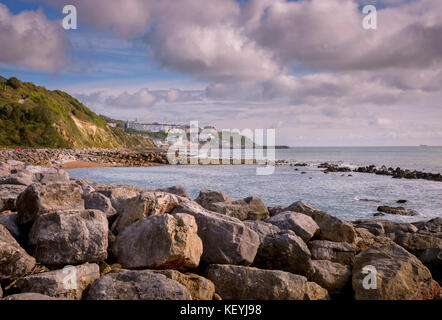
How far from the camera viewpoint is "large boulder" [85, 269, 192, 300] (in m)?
3.96

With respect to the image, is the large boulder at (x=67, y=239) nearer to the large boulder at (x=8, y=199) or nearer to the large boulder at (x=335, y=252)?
the large boulder at (x=8, y=199)

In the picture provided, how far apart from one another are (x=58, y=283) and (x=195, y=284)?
176cm

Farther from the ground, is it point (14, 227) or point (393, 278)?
point (14, 227)

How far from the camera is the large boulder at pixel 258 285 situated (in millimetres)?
4691

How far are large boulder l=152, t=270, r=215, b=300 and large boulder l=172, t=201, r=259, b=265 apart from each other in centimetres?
73

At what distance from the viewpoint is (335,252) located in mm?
6469

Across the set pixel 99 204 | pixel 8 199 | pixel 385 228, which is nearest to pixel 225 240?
pixel 99 204

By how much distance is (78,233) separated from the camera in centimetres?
465

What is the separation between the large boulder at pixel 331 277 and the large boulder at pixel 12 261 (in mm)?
4386

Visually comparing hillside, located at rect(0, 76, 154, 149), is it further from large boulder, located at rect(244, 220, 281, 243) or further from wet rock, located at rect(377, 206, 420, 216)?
large boulder, located at rect(244, 220, 281, 243)

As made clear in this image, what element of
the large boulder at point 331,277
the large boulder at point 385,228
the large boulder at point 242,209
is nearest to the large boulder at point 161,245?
the large boulder at point 331,277

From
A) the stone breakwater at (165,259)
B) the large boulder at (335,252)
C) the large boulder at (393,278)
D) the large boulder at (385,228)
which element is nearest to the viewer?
the stone breakwater at (165,259)

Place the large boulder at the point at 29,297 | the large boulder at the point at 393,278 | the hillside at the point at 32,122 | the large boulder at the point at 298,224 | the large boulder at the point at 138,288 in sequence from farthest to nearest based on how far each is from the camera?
1. the hillside at the point at 32,122
2. the large boulder at the point at 298,224
3. the large boulder at the point at 393,278
4. the large boulder at the point at 138,288
5. the large boulder at the point at 29,297

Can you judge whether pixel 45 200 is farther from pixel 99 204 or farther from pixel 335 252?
pixel 335 252
